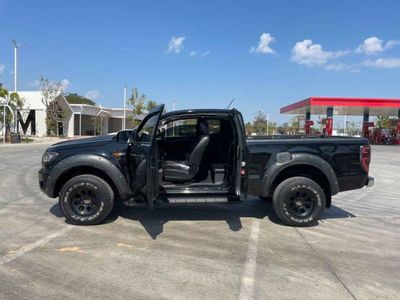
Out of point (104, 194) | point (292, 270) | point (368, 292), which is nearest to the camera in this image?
point (368, 292)

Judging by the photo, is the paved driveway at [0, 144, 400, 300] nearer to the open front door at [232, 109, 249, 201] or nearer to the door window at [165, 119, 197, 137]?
the open front door at [232, 109, 249, 201]

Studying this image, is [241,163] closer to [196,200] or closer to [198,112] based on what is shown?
[196,200]

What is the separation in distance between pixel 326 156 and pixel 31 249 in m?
4.60

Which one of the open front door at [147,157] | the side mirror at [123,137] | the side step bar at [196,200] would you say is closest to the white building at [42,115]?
the side mirror at [123,137]

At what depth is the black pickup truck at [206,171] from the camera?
6484mm

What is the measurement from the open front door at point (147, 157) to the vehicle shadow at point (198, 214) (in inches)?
31.6

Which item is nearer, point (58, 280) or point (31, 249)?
point (58, 280)

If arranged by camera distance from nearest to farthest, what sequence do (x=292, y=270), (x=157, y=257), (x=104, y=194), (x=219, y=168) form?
(x=292, y=270)
(x=157, y=257)
(x=104, y=194)
(x=219, y=168)

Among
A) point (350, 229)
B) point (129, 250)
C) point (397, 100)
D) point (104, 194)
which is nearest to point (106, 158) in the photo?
point (104, 194)

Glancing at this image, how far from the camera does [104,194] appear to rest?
21.3 ft

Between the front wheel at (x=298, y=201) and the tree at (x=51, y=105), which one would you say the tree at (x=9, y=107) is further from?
the front wheel at (x=298, y=201)

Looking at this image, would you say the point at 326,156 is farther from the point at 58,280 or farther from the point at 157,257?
the point at 58,280

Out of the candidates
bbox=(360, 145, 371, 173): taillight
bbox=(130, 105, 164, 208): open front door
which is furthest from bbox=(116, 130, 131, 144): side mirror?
bbox=(360, 145, 371, 173): taillight

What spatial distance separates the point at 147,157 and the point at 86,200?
1488mm
